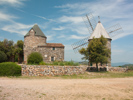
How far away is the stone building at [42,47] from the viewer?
1108 inches

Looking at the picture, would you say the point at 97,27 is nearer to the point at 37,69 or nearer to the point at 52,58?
the point at 52,58

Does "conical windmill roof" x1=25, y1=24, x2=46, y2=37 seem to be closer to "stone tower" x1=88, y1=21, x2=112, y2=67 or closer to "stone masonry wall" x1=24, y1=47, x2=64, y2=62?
"stone masonry wall" x1=24, y1=47, x2=64, y2=62

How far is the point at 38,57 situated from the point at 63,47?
9.03m

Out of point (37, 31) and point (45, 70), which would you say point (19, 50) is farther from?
point (45, 70)

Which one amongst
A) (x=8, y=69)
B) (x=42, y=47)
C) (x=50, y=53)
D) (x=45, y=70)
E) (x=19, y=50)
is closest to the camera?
(x=8, y=69)

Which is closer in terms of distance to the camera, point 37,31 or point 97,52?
point 97,52

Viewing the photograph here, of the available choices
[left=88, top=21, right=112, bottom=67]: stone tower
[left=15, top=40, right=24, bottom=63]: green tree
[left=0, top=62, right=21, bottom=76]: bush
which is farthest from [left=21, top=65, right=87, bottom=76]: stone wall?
[left=15, top=40, right=24, bottom=63]: green tree

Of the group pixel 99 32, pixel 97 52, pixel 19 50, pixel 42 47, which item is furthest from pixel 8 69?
pixel 19 50

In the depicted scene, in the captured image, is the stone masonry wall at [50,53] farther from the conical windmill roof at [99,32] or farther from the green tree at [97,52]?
the conical windmill roof at [99,32]

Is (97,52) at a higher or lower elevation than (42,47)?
lower

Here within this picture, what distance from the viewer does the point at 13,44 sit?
3975 centimetres

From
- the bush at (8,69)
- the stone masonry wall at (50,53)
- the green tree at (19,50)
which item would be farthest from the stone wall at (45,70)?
the green tree at (19,50)

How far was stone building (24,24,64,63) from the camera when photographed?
28141mm

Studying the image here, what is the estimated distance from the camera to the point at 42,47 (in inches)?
1113
